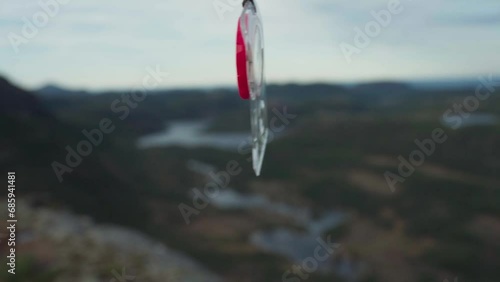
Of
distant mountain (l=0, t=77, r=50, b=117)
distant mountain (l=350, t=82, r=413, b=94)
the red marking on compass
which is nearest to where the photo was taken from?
the red marking on compass

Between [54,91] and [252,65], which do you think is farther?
[54,91]

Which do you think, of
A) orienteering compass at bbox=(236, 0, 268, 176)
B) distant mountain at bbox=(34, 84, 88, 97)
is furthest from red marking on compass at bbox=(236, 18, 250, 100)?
distant mountain at bbox=(34, 84, 88, 97)

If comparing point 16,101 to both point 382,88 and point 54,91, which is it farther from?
point 382,88

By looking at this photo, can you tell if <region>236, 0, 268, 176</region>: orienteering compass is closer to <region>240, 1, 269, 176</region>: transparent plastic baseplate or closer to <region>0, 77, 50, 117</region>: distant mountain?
<region>240, 1, 269, 176</region>: transparent plastic baseplate

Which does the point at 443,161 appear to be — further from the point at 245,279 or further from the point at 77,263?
the point at 77,263

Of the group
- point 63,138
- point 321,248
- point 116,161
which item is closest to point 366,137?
point 321,248

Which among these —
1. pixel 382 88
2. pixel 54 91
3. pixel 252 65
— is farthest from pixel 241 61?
pixel 382 88

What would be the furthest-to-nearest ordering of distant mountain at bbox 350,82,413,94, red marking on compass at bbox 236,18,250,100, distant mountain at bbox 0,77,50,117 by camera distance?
distant mountain at bbox 350,82,413,94 < distant mountain at bbox 0,77,50,117 < red marking on compass at bbox 236,18,250,100

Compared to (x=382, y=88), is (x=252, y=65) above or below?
above
